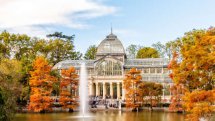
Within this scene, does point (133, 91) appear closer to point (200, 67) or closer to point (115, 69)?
point (115, 69)

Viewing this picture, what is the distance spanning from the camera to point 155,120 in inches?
1357

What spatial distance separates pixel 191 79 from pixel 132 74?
30.6 metres

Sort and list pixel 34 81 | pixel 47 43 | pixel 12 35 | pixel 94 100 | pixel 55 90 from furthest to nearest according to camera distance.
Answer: pixel 47 43 → pixel 12 35 → pixel 94 100 → pixel 55 90 → pixel 34 81

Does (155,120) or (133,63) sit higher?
(133,63)

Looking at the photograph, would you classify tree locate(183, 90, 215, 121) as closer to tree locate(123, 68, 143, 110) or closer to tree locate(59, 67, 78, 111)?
tree locate(123, 68, 143, 110)

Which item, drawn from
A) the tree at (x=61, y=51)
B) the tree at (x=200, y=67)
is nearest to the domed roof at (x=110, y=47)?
the tree at (x=61, y=51)

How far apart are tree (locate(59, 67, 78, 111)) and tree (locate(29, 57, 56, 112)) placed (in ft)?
6.78

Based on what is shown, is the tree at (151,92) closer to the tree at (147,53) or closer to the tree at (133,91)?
the tree at (133,91)

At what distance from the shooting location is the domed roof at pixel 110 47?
6838 cm

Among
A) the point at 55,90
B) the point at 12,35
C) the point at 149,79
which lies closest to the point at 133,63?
the point at 149,79

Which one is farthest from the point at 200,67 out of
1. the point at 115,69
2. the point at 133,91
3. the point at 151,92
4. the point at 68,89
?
the point at 115,69

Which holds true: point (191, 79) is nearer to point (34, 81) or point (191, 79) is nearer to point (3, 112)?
point (3, 112)

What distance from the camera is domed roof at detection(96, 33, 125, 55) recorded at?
68.4m

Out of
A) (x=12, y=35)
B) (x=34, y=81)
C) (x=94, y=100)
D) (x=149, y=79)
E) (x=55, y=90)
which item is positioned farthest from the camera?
(x=12, y=35)
